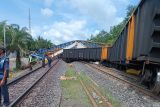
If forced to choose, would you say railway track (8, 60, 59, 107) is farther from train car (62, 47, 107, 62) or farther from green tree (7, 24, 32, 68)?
green tree (7, 24, 32, 68)

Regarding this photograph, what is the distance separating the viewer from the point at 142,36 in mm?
12414

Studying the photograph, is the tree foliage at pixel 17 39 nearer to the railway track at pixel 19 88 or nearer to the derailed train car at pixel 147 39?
the railway track at pixel 19 88

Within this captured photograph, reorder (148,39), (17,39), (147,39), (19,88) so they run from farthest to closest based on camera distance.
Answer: (17,39) → (19,88) → (147,39) → (148,39)

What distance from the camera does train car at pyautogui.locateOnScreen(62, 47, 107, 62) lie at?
3860 cm

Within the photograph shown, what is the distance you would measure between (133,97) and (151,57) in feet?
5.55

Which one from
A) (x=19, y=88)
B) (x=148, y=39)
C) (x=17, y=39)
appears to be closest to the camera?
(x=148, y=39)

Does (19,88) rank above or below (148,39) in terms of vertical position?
below

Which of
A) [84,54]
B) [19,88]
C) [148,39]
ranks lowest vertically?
[19,88]

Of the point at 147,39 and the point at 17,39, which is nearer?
the point at 147,39

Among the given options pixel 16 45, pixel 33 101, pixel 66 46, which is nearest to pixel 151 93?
pixel 33 101

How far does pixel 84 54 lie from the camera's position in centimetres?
4781

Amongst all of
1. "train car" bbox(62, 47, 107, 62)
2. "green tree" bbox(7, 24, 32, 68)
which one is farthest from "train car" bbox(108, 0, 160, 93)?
"green tree" bbox(7, 24, 32, 68)

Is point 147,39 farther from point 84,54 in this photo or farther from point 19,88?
point 84,54

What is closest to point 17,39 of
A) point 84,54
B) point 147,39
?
point 84,54
